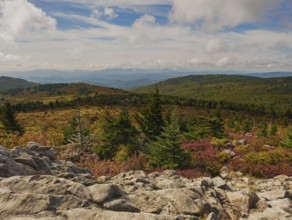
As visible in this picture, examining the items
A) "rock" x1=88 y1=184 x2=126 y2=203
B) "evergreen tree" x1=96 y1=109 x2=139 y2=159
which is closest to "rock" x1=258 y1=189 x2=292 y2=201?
"rock" x1=88 y1=184 x2=126 y2=203

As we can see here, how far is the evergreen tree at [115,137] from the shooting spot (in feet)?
53.8

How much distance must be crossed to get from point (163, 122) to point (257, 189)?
11.7 metres

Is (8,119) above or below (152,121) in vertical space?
below

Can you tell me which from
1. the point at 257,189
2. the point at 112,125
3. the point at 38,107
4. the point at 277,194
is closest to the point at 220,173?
the point at 257,189

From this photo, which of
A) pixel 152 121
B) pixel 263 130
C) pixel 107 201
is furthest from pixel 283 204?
pixel 263 130

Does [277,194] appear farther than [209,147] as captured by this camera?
No

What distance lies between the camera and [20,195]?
14.7 feet

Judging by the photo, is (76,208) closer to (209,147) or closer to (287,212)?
(287,212)

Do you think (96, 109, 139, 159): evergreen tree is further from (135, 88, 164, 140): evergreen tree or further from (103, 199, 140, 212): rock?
(103, 199, 140, 212): rock

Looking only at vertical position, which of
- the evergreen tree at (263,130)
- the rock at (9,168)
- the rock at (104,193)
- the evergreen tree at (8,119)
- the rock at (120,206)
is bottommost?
the evergreen tree at (263,130)

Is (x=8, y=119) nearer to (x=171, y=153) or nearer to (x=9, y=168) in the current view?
(x=9, y=168)

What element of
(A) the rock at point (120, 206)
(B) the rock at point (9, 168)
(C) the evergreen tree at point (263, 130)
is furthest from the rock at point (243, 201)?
(C) the evergreen tree at point (263, 130)

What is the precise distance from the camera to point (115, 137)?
17391 mm

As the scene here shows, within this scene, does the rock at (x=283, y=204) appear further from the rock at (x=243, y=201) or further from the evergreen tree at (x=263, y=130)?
the evergreen tree at (x=263, y=130)
